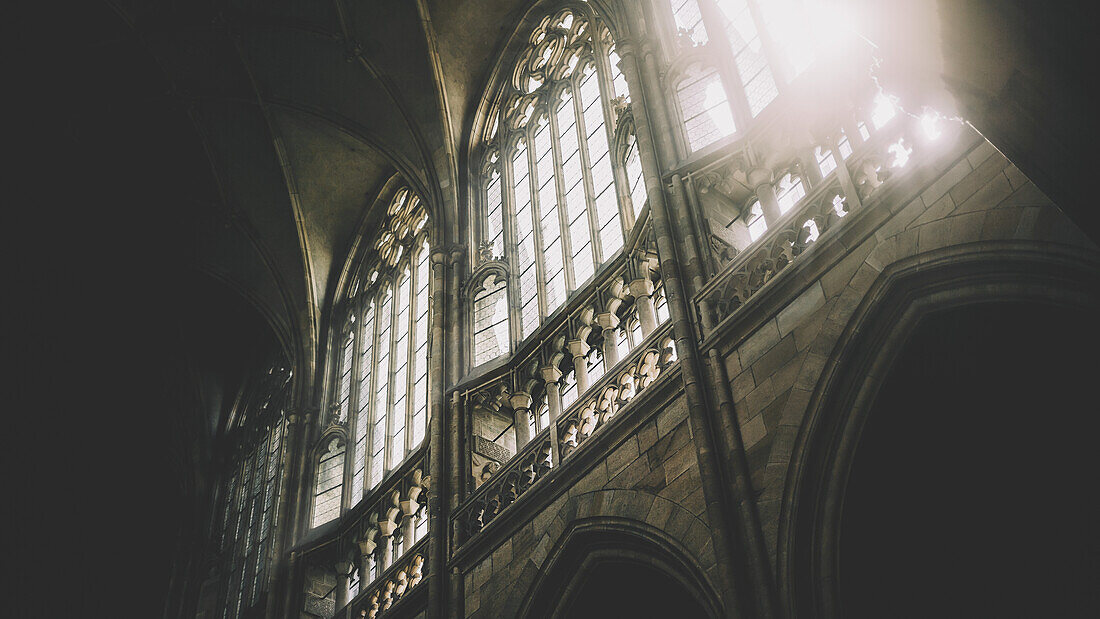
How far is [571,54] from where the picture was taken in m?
12.4

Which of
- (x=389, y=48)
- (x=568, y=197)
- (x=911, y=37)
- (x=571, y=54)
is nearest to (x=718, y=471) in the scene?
(x=911, y=37)

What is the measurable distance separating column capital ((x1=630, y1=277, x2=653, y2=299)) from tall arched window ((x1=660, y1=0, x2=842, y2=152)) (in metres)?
1.19

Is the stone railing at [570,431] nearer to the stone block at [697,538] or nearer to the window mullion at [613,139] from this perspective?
the stone block at [697,538]

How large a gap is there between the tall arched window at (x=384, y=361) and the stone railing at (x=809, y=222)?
4.62 metres

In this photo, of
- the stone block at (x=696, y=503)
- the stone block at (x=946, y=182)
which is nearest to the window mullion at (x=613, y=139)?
the stone block at (x=696, y=503)

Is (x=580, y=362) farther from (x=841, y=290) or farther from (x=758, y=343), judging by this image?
(x=841, y=290)

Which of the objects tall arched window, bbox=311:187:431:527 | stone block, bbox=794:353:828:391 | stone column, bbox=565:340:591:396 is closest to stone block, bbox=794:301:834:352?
stone block, bbox=794:353:828:391

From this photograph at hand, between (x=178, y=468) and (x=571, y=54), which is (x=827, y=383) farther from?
(x=178, y=468)

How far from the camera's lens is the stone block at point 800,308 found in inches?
258

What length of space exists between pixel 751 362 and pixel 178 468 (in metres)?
14.0

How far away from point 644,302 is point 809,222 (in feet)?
5.91

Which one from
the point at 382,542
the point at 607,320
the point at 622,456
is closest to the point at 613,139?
the point at 607,320

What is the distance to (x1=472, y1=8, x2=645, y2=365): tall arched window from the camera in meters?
10.3

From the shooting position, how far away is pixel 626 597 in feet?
25.2
